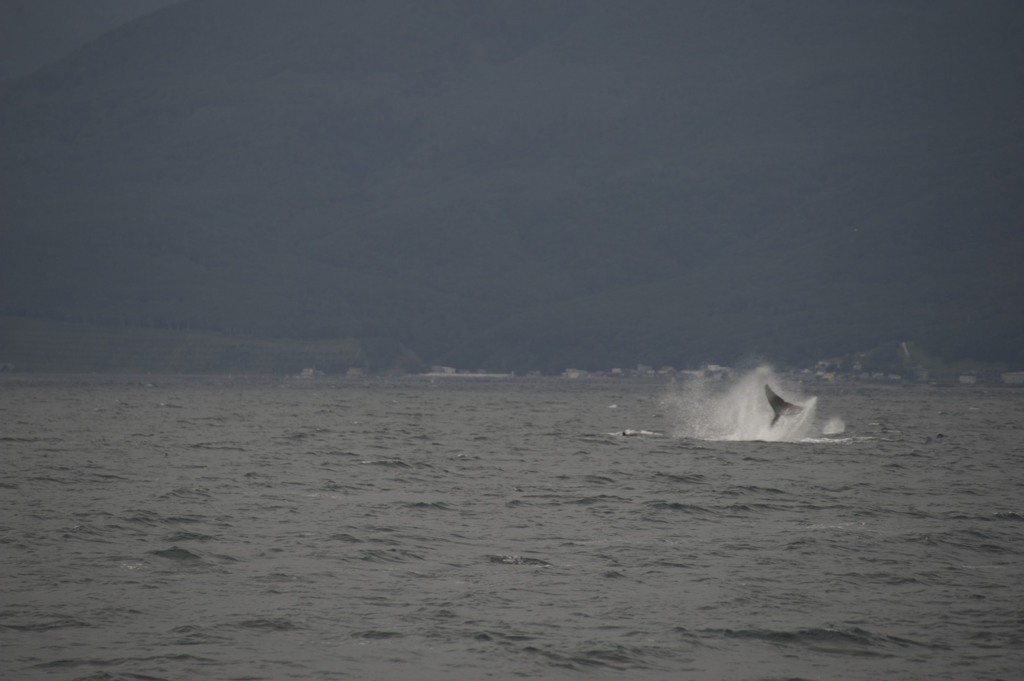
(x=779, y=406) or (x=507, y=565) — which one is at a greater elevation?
(x=779, y=406)

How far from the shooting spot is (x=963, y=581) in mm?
28844

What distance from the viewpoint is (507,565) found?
29.9 m

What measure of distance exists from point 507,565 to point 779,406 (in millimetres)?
45947

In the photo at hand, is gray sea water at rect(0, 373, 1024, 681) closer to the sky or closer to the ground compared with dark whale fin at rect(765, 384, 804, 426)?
closer to the ground

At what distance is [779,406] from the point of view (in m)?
73.5

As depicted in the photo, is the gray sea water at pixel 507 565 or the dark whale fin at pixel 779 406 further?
the dark whale fin at pixel 779 406

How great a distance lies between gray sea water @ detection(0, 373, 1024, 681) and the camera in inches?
888

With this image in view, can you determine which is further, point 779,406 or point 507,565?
point 779,406

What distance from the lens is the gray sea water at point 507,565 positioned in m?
22.6

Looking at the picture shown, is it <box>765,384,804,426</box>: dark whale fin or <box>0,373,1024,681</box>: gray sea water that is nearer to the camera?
<box>0,373,1024,681</box>: gray sea water

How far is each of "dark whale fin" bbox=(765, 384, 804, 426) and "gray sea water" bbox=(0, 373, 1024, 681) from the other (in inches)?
443

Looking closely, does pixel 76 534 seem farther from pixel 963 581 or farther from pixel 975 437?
pixel 975 437

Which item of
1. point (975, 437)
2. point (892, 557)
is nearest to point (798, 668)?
point (892, 557)

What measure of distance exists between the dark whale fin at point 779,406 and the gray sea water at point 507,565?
11.3m
